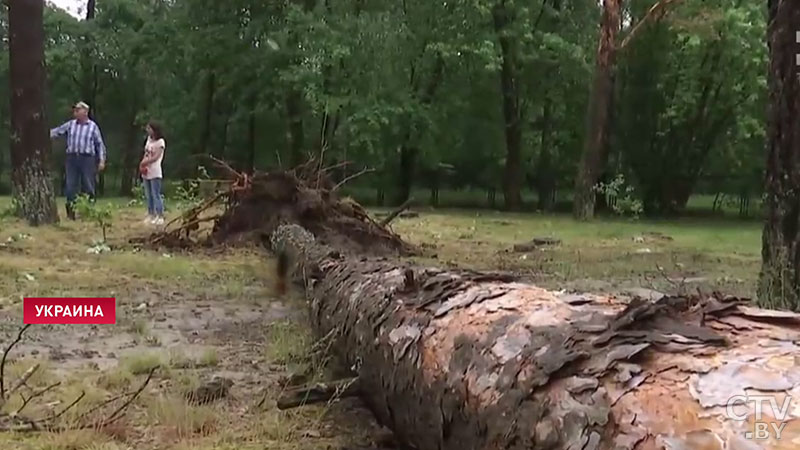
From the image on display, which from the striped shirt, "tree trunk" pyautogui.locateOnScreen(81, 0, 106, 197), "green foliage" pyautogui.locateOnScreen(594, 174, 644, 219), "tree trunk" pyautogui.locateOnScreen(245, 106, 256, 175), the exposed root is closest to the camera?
the exposed root

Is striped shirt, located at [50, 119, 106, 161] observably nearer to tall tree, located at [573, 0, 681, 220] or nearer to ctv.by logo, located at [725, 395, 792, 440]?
tall tree, located at [573, 0, 681, 220]

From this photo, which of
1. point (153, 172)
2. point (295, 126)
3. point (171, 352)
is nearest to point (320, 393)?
point (171, 352)

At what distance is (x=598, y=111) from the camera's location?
18297 millimetres

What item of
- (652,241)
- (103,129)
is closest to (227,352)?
(652,241)

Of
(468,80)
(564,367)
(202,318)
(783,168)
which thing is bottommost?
(202,318)

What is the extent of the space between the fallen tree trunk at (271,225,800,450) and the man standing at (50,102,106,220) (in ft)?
31.5

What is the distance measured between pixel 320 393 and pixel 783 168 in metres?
2.83

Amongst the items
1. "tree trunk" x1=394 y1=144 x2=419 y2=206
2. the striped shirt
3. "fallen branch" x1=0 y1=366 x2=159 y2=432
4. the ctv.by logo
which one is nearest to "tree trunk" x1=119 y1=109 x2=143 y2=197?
"tree trunk" x1=394 y1=144 x2=419 y2=206

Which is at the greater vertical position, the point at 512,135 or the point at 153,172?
the point at 512,135

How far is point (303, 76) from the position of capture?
21.5 meters

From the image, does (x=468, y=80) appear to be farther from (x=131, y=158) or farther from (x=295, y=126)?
(x=131, y=158)

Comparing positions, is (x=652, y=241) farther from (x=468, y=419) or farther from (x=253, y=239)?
(x=468, y=419)

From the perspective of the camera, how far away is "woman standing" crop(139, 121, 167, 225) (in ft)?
37.4

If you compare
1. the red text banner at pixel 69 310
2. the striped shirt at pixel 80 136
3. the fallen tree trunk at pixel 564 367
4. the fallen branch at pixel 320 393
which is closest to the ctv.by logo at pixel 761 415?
the fallen tree trunk at pixel 564 367
